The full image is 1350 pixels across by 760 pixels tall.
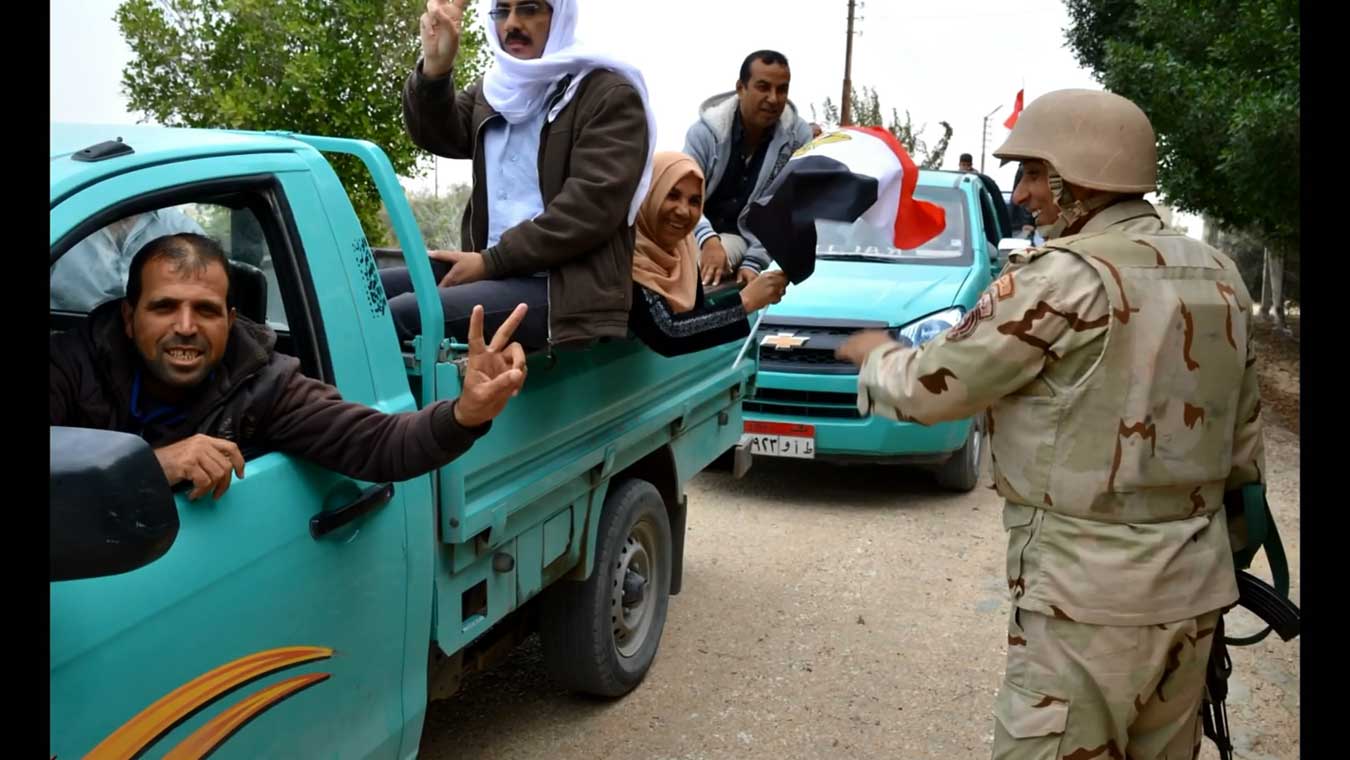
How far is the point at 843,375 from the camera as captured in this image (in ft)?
23.0

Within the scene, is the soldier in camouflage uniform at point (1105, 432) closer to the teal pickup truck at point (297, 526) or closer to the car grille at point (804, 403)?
the teal pickup truck at point (297, 526)

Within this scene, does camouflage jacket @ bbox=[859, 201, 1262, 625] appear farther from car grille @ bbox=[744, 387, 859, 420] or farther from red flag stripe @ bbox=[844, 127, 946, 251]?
car grille @ bbox=[744, 387, 859, 420]

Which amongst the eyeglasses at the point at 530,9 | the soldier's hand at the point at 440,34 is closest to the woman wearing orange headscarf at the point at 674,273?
the eyeglasses at the point at 530,9

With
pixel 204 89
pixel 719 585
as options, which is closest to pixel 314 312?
pixel 719 585

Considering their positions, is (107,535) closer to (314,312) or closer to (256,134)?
(314,312)

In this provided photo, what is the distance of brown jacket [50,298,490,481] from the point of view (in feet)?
7.34

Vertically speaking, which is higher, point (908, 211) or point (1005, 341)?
point (908, 211)

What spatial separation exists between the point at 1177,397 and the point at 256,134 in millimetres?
2078

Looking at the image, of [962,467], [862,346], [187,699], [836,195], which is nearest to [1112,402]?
[862,346]

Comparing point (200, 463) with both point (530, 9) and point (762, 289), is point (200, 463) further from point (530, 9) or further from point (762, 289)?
point (762, 289)

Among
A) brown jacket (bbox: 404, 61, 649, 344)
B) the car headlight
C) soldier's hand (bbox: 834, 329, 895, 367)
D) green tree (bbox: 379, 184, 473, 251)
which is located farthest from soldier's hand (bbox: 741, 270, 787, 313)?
green tree (bbox: 379, 184, 473, 251)

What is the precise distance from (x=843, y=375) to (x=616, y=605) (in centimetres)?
309

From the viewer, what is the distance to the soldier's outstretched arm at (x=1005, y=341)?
2.58 m

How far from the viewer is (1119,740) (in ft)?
8.82
